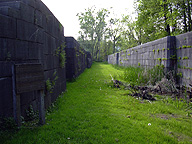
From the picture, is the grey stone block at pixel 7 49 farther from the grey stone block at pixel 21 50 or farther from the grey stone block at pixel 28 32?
the grey stone block at pixel 28 32

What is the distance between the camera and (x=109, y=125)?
8.70ft

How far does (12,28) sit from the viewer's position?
221 cm

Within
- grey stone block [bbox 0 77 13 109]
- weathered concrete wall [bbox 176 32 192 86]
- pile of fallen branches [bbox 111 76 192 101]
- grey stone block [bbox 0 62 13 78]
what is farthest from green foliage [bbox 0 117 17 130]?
weathered concrete wall [bbox 176 32 192 86]

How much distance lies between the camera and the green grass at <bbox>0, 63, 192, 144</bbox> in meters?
2.18

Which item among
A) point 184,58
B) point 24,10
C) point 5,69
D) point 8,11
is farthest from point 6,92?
point 184,58

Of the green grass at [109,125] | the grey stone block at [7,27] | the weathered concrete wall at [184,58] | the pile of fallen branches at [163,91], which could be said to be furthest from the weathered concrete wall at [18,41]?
the weathered concrete wall at [184,58]

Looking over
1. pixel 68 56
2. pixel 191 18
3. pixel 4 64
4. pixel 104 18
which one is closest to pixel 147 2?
pixel 191 18

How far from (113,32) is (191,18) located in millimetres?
29433

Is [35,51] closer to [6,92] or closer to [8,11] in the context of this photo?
[8,11]

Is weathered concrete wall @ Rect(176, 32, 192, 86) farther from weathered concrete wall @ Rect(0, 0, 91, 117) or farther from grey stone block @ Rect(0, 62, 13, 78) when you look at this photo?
grey stone block @ Rect(0, 62, 13, 78)

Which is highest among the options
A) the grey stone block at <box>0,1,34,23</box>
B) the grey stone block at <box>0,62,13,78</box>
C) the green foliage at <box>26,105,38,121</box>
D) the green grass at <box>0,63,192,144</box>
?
the grey stone block at <box>0,1,34,23</box>

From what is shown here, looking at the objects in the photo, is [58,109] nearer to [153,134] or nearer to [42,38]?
[42,38]

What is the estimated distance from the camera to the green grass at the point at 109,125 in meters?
2.18

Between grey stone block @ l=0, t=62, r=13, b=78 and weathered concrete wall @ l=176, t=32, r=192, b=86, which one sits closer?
grey stone block @ l=0, t=62, r=13, b=78
